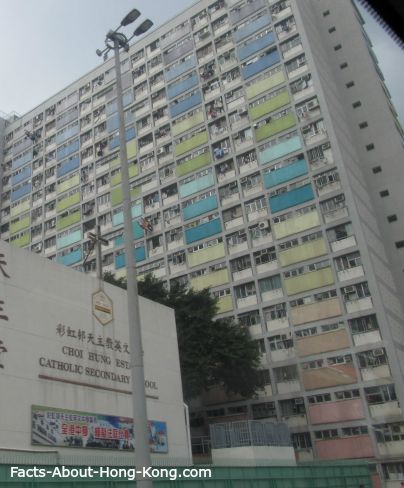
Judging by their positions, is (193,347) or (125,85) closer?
(193,347)

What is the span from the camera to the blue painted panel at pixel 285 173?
46.9 meters

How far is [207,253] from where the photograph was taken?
161ft

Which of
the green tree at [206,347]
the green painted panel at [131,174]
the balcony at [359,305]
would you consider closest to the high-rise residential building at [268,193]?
the balcony at [359,305]

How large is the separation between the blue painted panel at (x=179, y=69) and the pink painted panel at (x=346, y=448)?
132 ft

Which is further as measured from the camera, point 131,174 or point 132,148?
point 132,148

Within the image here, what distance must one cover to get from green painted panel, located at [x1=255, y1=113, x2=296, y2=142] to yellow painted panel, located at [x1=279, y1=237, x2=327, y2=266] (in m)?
11.8

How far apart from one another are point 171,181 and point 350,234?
20.1 metres

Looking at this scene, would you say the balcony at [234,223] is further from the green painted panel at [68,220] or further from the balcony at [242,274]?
the green painted panel at [68,220]

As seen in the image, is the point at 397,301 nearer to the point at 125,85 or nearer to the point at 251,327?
the point at 251,327

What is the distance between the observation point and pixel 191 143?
55281 millimetres

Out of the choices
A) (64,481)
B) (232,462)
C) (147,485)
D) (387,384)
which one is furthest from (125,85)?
(147,485)

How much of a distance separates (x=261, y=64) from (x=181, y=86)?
9747 mm

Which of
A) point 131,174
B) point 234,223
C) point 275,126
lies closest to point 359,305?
point 234,223

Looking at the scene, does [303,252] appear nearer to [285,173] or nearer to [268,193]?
[268,193]
